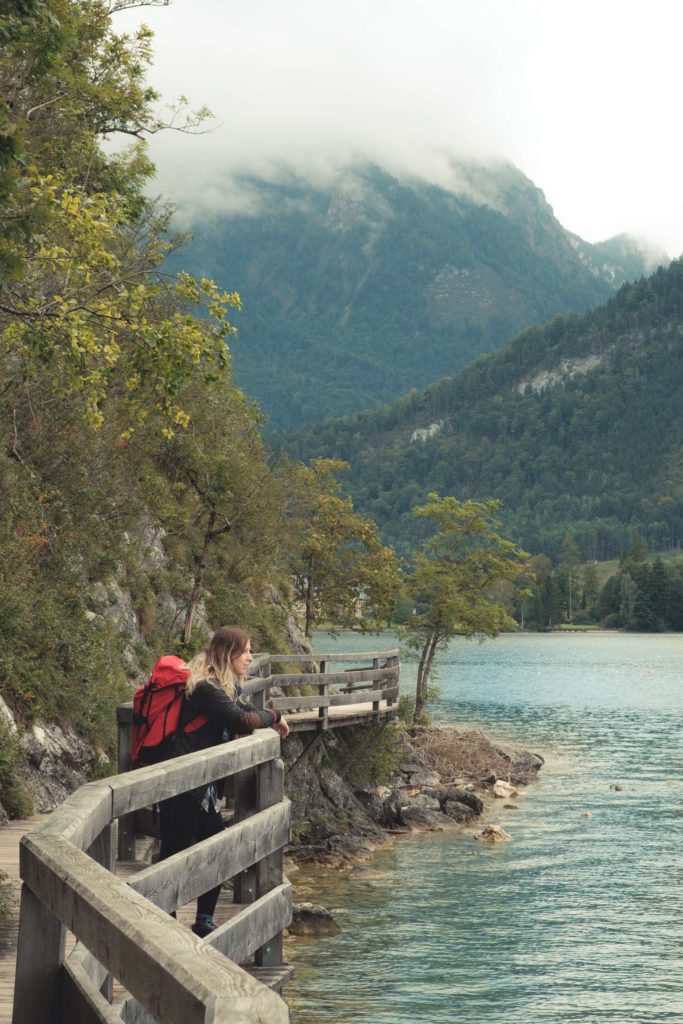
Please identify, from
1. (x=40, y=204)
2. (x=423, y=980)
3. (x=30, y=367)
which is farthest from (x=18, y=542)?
(x=423, y=980)

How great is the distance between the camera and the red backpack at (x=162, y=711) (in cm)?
728

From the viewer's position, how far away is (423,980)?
1736cm

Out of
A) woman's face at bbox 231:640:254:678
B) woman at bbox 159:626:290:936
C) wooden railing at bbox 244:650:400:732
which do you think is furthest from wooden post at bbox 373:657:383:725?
woman's face at bbox 231:640:254:678

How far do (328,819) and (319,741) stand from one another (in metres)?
2.01

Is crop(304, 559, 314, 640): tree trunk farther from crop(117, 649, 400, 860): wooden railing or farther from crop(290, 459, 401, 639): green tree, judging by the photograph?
crop(117, 649, 400, 860): wooden railing

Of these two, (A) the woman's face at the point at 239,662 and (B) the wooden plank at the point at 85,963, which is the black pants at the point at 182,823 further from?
(B) the wooden plank at the point at 85,963

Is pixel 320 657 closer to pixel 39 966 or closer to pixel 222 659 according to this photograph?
pixel 222 659

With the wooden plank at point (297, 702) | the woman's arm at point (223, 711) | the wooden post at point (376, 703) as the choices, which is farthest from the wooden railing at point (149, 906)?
the wooden post at point (376, 703)

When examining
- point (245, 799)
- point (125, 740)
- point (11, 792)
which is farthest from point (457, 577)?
point (245, 799)

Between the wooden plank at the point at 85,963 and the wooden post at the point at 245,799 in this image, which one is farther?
the wooden post at the point at 245,799

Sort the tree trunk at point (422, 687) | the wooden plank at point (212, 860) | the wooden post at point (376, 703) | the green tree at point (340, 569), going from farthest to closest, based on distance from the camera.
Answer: the tree trunk at point (422, 687)
the green tree at point (340, 569)
the wooden post at point (376, 703)
the wooden plank at point (212, 860)

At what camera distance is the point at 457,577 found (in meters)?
54.6

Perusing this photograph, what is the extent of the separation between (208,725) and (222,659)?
A: 0.45 metres

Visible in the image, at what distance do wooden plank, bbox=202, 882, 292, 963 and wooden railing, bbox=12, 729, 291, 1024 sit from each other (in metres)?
0.01
